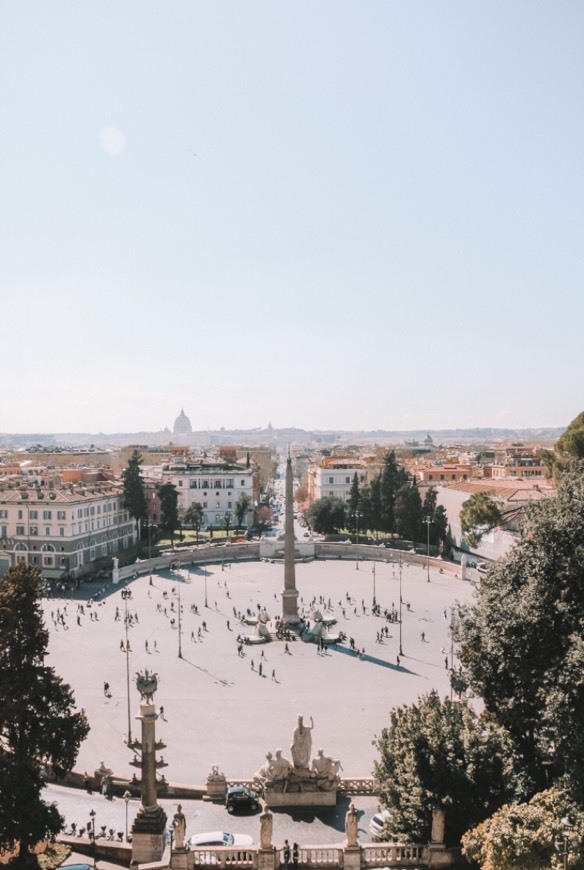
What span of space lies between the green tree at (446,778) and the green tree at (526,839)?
4.55ft

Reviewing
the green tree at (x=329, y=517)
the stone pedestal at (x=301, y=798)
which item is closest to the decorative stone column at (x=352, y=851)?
the stone pedestal at (x=301, y=798)

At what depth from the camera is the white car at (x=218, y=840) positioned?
16.2 metres

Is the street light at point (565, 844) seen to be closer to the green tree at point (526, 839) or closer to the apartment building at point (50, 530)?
the green tree at point (526, 839)

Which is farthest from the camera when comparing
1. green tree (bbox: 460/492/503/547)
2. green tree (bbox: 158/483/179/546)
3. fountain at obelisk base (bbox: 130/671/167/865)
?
green tree (bbox: 158/483/179/546)

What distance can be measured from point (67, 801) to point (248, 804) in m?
4.95

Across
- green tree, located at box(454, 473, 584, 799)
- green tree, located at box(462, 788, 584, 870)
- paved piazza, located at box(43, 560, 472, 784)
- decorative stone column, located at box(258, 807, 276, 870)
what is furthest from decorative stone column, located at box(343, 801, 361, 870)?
paved piazza, located at box(43, 560, 472, 784)

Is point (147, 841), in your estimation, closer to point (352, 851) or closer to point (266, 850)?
point (266, 850)

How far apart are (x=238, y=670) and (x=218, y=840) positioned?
1722cm

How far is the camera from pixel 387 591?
5112cm

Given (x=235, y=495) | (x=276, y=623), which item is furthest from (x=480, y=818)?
(x=235, y=495)

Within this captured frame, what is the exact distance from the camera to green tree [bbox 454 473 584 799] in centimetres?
1439

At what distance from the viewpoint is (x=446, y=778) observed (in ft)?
48.4

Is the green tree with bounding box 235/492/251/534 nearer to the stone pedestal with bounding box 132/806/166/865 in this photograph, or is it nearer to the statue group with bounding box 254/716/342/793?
the statue group with bounding box 254/716/342/793

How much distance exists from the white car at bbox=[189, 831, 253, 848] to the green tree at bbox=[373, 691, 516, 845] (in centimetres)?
342
